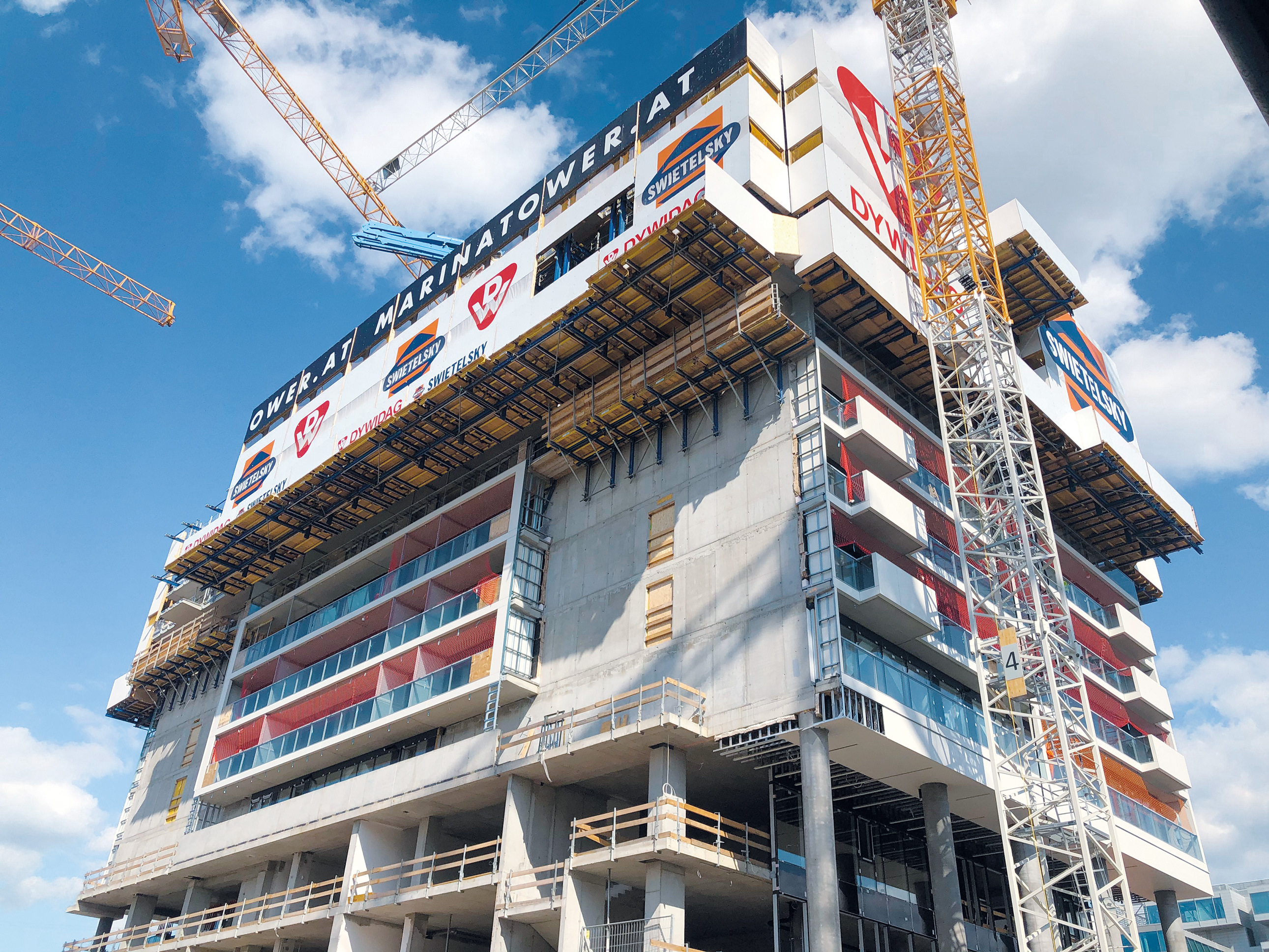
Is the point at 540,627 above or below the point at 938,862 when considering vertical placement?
above

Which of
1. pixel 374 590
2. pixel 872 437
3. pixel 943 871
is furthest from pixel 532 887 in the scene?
pixel 374 590

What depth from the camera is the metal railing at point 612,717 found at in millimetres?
34562

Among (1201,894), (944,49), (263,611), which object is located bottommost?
(1201,894)

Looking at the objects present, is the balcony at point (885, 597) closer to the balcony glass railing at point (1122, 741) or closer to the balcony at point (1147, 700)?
the balcony glass railing at point (1122, 741)

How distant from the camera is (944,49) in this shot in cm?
5034

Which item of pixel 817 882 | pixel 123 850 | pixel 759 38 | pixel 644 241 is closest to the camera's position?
pixel 817 882

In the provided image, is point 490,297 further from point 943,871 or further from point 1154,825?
point 1154,825

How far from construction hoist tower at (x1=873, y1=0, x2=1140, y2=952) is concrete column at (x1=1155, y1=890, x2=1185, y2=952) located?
428 cm

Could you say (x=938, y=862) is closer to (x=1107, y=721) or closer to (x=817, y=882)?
(x=817, y=882)

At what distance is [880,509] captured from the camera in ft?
118

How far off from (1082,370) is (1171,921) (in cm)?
2769

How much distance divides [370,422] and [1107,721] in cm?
3882

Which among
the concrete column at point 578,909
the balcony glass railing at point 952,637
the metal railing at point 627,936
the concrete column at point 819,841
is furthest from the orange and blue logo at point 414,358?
the metal railing at point 627,936

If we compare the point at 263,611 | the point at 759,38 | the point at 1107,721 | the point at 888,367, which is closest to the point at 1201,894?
the point at 1107,721
